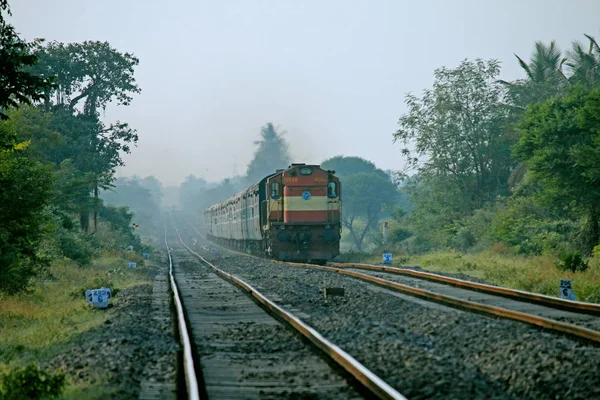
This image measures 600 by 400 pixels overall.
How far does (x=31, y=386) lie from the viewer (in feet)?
19.7

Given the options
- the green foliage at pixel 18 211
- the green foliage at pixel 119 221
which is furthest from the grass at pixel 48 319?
the green foliage at pixel 119 221

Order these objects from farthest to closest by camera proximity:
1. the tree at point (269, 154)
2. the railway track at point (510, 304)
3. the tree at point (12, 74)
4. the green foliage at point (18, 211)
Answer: the tree at point (269, 154), the green foliage at point (18, 211), the tree at point (12, 74), the railway track at point (510, 304)

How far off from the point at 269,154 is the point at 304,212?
128 meters

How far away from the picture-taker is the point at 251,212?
109ft

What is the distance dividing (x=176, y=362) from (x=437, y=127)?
3732 centimetres

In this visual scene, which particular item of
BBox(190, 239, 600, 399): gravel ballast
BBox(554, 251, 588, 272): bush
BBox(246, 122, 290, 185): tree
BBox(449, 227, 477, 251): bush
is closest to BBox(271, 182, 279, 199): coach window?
BBox(554, 251, 588, 272): bush

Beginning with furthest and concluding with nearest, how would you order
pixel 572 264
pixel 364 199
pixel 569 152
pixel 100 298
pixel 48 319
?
pixel 364 199, pixel 569 152, pixel 572 264, pixel 100 298, pixel 48 319

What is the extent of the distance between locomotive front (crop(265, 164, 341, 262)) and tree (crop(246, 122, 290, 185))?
412ft

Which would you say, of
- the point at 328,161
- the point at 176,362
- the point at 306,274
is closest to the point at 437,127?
the point at 306,274

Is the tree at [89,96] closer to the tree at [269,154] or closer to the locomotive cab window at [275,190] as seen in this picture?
the locomotive cab window at [275,190]

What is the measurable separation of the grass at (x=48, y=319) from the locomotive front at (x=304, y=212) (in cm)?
633

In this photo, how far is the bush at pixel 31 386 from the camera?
232 inches

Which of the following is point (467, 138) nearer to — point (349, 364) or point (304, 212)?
point (304, 212)

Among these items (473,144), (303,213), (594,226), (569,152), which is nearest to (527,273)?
(594,226)
